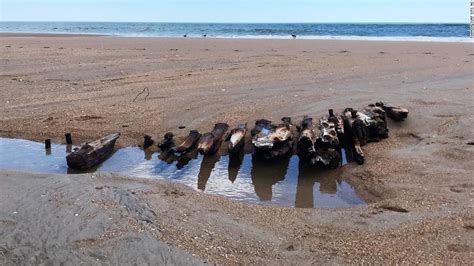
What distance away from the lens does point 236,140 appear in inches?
254

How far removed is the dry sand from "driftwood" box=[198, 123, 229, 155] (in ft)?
2.68

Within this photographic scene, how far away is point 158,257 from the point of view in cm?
357

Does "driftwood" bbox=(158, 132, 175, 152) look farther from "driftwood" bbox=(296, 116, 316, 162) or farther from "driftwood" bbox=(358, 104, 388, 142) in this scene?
"driftwood" bbox=(358, 104, 388, 142)

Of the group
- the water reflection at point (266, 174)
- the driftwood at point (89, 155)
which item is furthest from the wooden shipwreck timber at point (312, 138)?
the driftwood at point (89, 155)

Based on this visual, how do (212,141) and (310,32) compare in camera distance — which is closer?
(212,141)

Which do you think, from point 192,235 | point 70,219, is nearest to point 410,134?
point 192,235

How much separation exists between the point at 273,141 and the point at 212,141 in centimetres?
93

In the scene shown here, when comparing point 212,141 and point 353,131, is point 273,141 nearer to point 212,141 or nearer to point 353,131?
point 212,141

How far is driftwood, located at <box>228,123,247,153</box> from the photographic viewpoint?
250 inches

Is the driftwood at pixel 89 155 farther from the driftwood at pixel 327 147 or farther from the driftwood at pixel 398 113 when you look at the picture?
the driftwood at pixel 398 113

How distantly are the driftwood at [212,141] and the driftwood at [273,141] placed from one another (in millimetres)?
580

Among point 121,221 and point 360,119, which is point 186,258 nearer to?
point 121,221

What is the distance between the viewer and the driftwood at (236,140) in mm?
6348

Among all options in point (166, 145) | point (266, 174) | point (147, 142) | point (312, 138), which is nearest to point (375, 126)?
point (312, 138)
